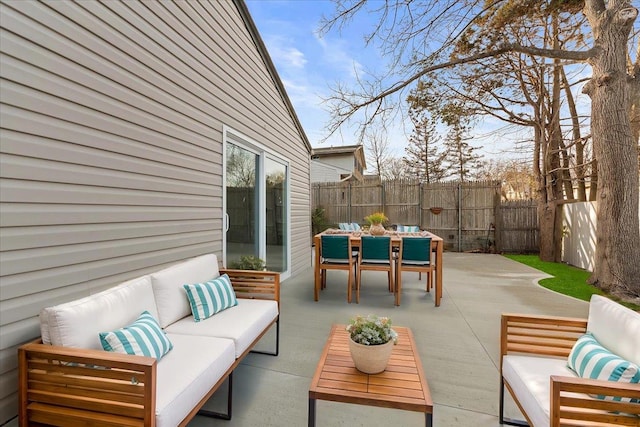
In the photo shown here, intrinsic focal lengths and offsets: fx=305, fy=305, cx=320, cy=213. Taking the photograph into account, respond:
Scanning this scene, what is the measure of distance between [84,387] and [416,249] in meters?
3.89

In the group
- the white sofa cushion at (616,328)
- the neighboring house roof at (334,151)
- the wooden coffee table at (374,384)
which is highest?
the neighboring house roof at (334,151)

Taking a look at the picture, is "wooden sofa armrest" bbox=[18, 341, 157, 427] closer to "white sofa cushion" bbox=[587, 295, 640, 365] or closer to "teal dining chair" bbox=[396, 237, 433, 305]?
"white sofa cushion" bbox=[587, 295, 640, 365]

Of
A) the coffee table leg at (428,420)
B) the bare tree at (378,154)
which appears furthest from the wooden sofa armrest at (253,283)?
the bare tree at (378,154)

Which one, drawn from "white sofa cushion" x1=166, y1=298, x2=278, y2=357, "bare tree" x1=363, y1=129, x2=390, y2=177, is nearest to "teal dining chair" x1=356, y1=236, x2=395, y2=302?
"white sofa cushion" x1=166, y1=298, x2=278, y2=357

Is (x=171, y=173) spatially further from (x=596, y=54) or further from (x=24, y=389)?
(x=596, y=54)

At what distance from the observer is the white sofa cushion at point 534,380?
4.65ft

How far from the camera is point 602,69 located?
486cm

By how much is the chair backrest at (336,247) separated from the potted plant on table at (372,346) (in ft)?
9.04

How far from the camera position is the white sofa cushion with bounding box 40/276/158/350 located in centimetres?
149

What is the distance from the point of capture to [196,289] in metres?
2.50

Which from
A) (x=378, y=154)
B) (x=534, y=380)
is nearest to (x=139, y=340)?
(x=534, y=380)

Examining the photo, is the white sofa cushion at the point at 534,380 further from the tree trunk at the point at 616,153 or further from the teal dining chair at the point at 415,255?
the tree trunk at the point at 616,153

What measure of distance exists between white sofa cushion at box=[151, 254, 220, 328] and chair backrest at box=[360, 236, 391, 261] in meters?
2.42

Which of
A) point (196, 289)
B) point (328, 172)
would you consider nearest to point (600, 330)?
point (196, 289)
